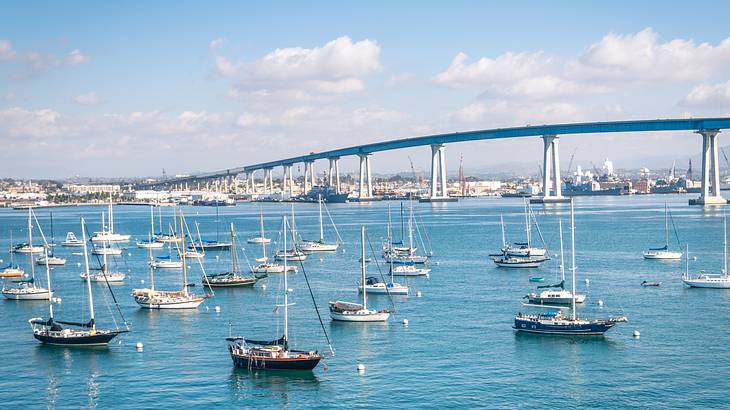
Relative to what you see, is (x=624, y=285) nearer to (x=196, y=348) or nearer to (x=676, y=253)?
Result: (x=676, y=253)

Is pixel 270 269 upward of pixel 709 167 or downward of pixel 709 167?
downward

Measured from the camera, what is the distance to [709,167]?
141 metres

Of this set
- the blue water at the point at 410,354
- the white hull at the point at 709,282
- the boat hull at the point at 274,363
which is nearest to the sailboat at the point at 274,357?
the boat hull at the point at 274,363

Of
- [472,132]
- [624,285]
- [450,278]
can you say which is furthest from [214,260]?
[472,132]

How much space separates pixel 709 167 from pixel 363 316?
117m

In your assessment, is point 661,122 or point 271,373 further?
point 661,122

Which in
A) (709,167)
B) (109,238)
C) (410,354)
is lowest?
(410,354)

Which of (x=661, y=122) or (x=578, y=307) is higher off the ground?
(x=661, y=122)

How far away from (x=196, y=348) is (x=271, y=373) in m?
4.91

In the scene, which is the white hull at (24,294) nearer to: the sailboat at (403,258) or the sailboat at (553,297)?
the sailboat at (403,258)

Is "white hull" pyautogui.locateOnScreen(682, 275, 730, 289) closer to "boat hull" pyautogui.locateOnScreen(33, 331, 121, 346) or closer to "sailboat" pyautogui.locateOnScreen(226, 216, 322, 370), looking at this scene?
"sailboat" pyautogui.locateOnScreen(226, 216, 322, 370)

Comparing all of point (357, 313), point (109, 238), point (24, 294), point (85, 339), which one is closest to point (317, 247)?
point (109, 238)

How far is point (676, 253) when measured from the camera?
6334 centimetres

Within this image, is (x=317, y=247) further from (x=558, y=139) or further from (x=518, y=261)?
(x=558, y=139)
